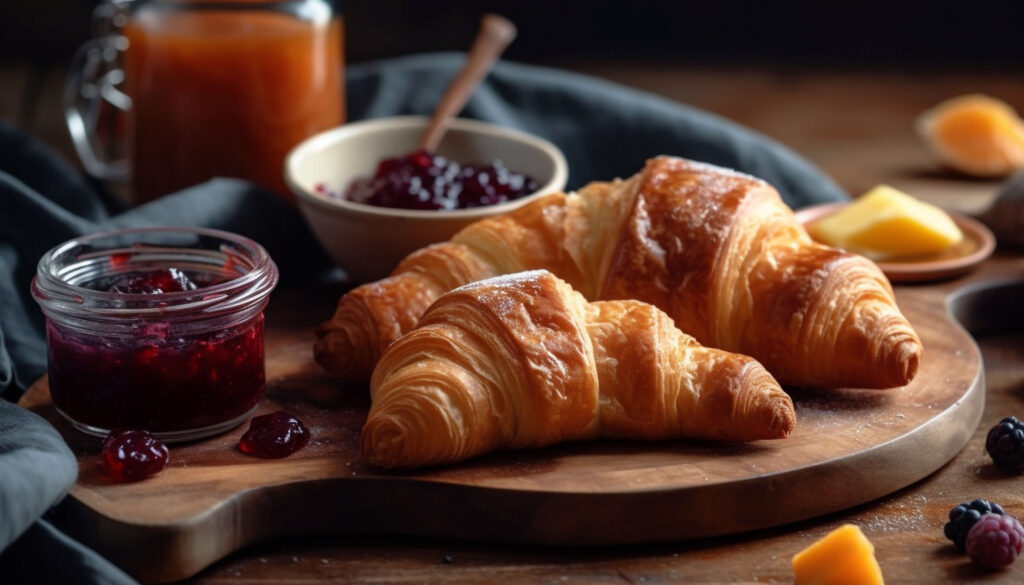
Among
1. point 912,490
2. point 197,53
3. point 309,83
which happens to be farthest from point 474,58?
point 912,490

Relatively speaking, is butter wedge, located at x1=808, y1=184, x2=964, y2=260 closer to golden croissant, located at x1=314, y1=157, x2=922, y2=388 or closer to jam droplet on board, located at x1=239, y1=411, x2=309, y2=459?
golden croissant, located at x1=314, y1=157, x2=922, y2=388

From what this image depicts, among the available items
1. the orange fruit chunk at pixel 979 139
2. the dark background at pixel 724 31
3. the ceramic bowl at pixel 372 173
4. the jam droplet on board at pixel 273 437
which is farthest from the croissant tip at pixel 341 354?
the dark background at pixel 724 31

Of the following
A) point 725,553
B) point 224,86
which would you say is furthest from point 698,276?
point 224,86

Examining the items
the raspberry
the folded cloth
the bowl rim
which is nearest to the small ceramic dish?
the folded cloth

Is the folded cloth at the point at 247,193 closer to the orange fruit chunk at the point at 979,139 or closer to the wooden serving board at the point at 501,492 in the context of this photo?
the wooden serving board at the point at 501,492

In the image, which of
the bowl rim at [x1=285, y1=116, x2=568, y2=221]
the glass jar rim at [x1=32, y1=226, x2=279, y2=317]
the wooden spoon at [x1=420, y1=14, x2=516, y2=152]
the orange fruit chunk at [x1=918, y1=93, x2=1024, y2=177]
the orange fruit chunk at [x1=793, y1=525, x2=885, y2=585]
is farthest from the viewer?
the orange fruit chunk at [x1=918, y1=93, x2=1024, y2=177]

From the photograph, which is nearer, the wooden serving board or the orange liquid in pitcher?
the wooden serving board

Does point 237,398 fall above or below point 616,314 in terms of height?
below

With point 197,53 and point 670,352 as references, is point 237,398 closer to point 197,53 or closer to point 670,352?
point 670,352
